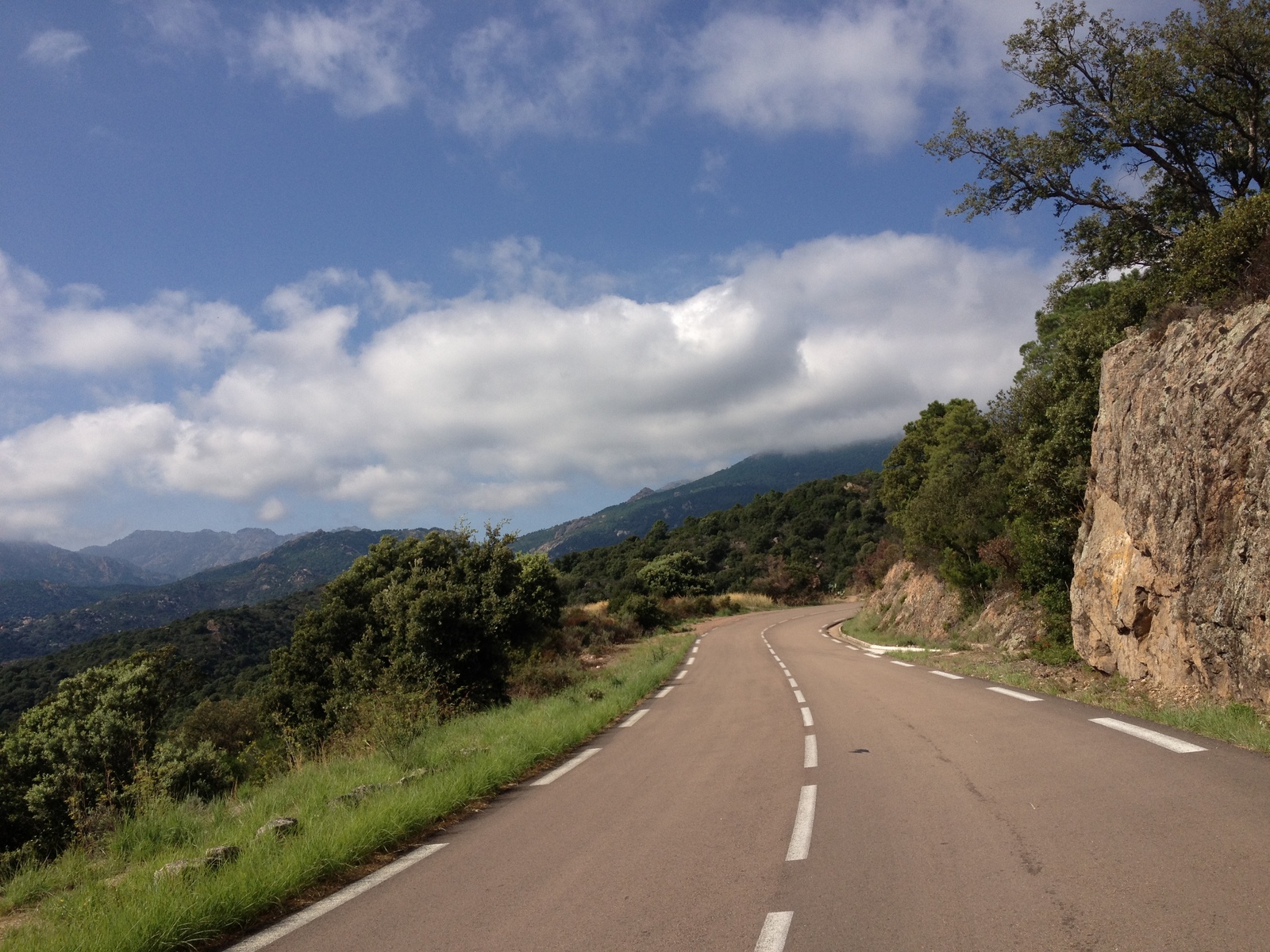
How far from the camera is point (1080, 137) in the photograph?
54.1 feet

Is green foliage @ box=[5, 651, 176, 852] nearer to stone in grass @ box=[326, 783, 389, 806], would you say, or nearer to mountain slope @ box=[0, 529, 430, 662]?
stone in grass @ box=[326, 783, 389, 806]

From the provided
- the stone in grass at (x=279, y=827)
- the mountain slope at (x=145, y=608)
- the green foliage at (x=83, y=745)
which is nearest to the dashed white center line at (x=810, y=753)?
the stone in grass at (x=279, y=827)

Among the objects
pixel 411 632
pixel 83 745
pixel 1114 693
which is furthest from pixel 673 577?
pixel 1114 693

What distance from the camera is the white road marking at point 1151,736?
21.3ft

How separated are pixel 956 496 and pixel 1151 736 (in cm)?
1848

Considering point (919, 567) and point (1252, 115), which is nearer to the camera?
point (1252, 115)

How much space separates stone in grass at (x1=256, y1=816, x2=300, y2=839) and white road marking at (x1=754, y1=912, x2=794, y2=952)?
3.90 metres

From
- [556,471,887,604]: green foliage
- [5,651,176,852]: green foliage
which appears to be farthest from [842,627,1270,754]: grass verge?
[556,471,887,604]: green foliage

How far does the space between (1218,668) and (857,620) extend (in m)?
28.4

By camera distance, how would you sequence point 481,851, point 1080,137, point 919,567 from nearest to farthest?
point 481,851 < point 1080,137 < point 919,567

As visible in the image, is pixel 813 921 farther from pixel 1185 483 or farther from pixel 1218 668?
pixel 1185 483

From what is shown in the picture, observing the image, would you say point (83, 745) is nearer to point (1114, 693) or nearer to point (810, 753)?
point (810, 753)

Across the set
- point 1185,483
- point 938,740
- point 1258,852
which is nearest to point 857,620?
point 1185,483

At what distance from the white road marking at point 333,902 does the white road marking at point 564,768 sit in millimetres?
2130
